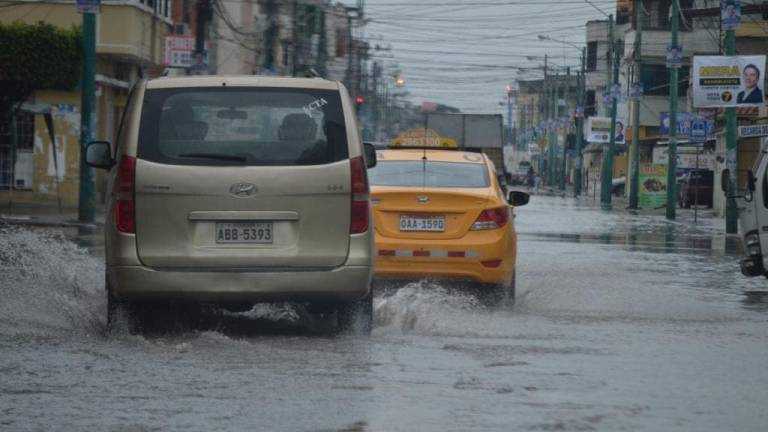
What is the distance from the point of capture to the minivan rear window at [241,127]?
440 inches

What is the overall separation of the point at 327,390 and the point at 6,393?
5.51 ft

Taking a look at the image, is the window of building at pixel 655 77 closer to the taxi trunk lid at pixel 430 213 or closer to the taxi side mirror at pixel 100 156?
the taxi trunk lid at pixel 430 213

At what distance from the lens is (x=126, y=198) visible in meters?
11.1

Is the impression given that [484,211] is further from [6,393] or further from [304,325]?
[6,393]

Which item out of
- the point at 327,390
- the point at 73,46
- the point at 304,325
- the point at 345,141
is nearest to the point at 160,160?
the point at 345,141

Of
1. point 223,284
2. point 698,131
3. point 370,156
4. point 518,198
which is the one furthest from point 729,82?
point 223,284

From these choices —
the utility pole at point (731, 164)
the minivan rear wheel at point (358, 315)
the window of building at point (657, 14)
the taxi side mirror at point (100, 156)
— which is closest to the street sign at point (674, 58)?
the utility pole at point (731, 164)

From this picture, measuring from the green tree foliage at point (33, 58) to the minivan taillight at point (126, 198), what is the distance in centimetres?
2880

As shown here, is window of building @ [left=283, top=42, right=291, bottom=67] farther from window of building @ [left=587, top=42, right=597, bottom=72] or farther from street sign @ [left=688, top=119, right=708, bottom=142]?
street sign @ [left=688, top=119, right=708, bottom=142]

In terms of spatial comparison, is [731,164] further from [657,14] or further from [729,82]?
[657,14]

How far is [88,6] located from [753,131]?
13.1m

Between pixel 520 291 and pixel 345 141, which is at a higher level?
pixel 345 141

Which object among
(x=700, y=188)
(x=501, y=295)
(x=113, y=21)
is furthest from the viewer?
(x=700, y=188)

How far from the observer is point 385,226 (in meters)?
15.2
